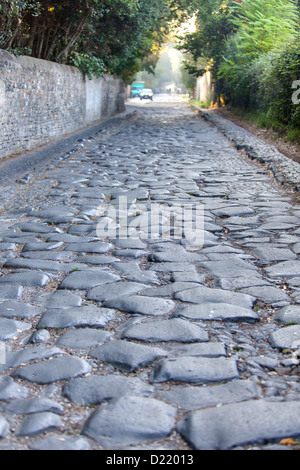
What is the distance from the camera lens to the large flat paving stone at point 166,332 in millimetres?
2885

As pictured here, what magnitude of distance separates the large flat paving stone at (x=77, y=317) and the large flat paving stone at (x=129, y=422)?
0.84m

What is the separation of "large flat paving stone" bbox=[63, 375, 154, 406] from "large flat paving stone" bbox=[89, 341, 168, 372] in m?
0.12

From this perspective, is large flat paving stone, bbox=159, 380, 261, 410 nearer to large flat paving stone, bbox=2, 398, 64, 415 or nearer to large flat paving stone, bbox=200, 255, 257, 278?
large flat paving stone, bbox=2, 398, 64, 415

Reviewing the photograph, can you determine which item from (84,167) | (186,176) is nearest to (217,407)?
(186,176)

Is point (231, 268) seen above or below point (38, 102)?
below

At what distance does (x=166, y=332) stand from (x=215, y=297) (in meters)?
0.61

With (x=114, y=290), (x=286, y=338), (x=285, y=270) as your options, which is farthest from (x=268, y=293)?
(x=114, y=290)

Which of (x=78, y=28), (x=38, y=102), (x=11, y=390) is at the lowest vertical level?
(x=11, y=390)

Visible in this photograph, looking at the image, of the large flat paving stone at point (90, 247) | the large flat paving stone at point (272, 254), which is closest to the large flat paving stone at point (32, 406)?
the large flat paving stone at point (90, 247)

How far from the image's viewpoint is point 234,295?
11.4 feet

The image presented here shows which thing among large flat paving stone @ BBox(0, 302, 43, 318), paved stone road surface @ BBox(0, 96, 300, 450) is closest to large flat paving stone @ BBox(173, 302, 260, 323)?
paved stone road surface @ BBox(0, 96, 300, 450)

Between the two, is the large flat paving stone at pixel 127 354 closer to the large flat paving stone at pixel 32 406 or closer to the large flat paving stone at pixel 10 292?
the large flat paving stone at pixel 32 406

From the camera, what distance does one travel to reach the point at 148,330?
9.76ft

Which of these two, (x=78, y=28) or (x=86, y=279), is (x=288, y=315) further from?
(x=78, y=28)
